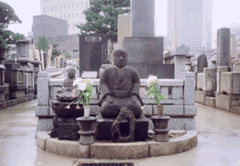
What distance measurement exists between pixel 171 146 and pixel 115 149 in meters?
1.07

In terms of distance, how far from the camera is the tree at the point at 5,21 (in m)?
10.4

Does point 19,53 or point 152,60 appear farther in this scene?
point 19,53

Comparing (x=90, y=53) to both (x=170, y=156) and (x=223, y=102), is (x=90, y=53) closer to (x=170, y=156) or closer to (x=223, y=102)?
(x=223, y=102)

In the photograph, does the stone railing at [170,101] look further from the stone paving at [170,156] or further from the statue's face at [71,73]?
the stone paving at [170,156]

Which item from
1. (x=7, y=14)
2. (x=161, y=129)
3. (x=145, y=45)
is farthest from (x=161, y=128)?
(x=7, y=14)

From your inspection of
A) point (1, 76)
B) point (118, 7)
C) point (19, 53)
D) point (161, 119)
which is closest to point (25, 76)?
point (19, 53)

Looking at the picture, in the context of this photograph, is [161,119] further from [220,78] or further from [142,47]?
[220,78]

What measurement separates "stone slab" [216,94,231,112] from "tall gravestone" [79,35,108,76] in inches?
252

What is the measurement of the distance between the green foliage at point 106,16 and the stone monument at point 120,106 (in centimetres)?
2010

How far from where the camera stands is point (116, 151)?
12.9 feet

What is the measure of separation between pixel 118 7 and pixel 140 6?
56.4ft

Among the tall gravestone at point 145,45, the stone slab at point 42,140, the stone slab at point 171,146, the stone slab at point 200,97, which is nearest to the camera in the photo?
the stone slab at point 171,146

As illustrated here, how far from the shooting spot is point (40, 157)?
407 cm

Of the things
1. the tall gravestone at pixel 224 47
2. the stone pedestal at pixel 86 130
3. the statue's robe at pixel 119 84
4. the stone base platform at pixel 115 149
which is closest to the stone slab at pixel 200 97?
the tall gravestone at pixel 224 47
